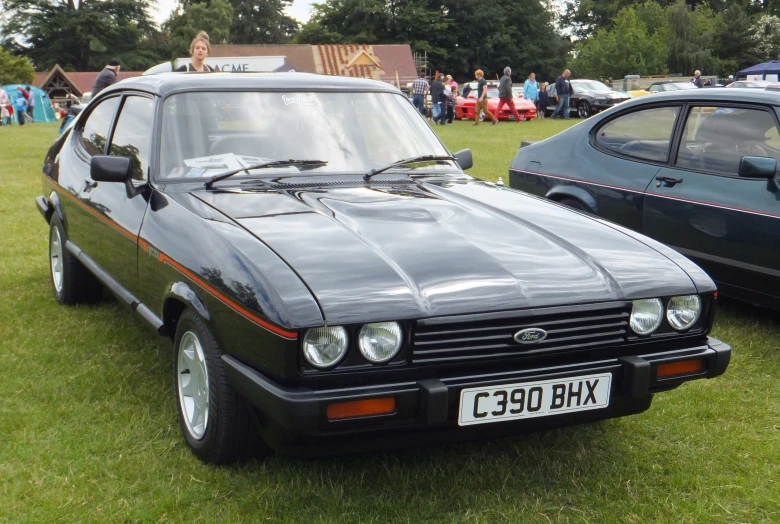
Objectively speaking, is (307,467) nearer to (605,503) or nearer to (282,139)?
(605,503)

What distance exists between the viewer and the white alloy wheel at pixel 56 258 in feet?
17.8

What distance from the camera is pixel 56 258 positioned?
5.55 m

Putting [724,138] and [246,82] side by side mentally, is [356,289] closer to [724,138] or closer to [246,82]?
[246,82]

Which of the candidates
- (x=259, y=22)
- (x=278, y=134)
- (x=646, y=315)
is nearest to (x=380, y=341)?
(x=646, y=315)

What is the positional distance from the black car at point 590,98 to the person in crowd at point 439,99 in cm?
573

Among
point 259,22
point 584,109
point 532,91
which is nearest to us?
point 532,91

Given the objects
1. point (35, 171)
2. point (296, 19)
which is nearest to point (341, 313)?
point (35, 171)

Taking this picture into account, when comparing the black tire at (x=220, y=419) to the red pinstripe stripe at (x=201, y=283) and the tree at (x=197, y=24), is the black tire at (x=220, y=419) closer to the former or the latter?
the red pinstripe stripe at (x=201, y=283)

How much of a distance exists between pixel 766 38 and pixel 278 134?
6569 centimetres

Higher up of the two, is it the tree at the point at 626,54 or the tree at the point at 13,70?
the tree at the point at 626,54

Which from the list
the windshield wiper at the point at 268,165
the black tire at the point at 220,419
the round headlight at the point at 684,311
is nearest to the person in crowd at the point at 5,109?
the windshield wiper at the point at 268,165

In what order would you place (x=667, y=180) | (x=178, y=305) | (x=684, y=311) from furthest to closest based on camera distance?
1. (x=667, y=180)
2. (x=178, y=305)
3. (x=684, y=311)

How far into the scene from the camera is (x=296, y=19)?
302ft

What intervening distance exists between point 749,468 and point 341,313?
6.07 feet
